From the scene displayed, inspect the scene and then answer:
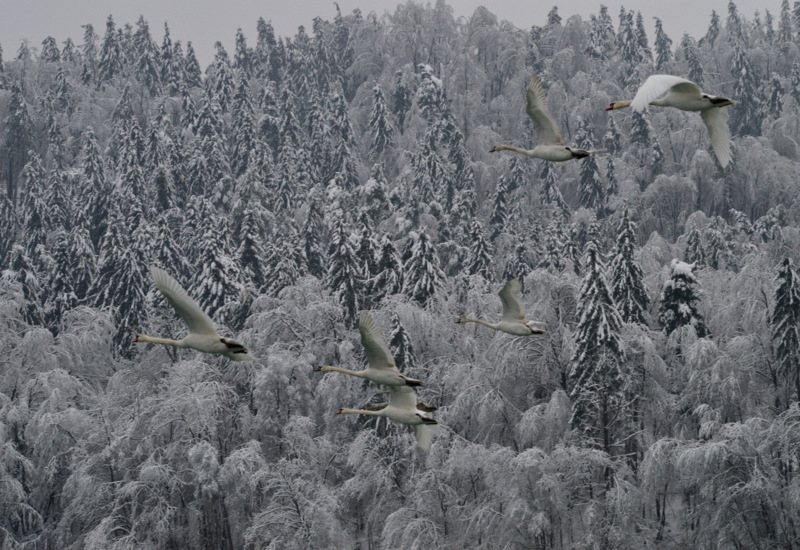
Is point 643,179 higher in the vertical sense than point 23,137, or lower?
lower

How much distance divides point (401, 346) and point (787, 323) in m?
13.4

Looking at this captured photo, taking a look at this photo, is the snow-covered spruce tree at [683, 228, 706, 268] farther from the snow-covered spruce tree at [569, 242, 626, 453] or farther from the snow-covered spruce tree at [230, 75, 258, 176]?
the snow-covered spruce tree at [230, 75, 258, 176]

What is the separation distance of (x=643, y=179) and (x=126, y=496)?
51.7 m

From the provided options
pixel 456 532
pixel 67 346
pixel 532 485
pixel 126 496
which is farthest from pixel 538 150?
pixel 67 346

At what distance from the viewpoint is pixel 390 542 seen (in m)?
31.1

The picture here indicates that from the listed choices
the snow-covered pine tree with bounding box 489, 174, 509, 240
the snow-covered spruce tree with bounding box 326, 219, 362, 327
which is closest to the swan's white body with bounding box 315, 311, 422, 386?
the snow-covered spruce tree with bounding box 326, 219, 362, 327

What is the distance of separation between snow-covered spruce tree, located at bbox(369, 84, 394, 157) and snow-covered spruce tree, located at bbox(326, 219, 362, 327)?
3899 centimetres

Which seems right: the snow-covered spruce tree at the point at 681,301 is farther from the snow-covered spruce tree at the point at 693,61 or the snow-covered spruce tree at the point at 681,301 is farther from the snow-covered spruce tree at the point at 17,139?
the snow-covered spruce tree at the point at 17,139

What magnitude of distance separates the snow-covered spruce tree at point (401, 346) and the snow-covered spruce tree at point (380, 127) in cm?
4667

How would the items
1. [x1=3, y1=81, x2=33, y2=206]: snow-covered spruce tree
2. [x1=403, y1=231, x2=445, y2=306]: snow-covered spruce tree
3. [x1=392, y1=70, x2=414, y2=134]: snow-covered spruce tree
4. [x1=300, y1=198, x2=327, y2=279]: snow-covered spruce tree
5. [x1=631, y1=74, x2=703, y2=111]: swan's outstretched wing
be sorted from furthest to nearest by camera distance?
[x1=392, y1=70, x2=414, y2=134]: snow-covered spruce tree < [x1=3, y1=81, x2=33, y2=206]: snow-covered spruce tree < [x1=300, y1=198, x2=327, y2=279]: snow-covered spruce tree < [x1=403, y1=231, x2=445, y2=306]: snow-covered spruce tree < [x1=631, y1=74, x2=703, y2=111]: swan's outstretched wing

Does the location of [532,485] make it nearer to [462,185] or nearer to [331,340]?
[331,340]

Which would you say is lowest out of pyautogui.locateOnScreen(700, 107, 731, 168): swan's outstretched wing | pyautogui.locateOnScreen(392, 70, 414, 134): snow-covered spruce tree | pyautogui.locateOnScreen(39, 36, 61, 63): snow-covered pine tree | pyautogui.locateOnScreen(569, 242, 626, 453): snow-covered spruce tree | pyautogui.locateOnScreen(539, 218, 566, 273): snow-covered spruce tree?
pyautogui.locateOnScreen(569, 242, 626, 453): snow-covered spruce tree

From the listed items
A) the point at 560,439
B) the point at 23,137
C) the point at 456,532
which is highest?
the point at 23,137

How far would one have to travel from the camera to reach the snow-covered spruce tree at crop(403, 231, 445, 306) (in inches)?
1633
